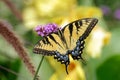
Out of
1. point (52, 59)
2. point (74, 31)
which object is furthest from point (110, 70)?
point (74, 31)

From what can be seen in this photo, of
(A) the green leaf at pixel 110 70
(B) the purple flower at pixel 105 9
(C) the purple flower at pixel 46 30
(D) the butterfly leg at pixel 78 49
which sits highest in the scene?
(C) the purple flower at pixel 46 30

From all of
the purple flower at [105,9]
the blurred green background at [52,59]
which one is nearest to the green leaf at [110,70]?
the blurred green background at [52,59]

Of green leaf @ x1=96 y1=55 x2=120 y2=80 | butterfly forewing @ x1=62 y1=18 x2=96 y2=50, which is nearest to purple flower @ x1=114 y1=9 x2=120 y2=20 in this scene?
green leaf @ x1=96 y1=55 x2=120 y2=80

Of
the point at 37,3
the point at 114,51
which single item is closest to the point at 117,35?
the point at 114,51

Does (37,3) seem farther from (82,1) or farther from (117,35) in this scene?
(117,35)

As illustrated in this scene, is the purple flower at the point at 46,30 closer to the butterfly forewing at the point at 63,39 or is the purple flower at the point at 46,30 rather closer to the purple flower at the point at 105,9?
the butterfly forewing at the point at 63,39

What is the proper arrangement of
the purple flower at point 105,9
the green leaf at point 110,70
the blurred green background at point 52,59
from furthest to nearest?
the purple flower at point 105,9
the green leaf at point 110,70
the blurred green background at point 52,59
